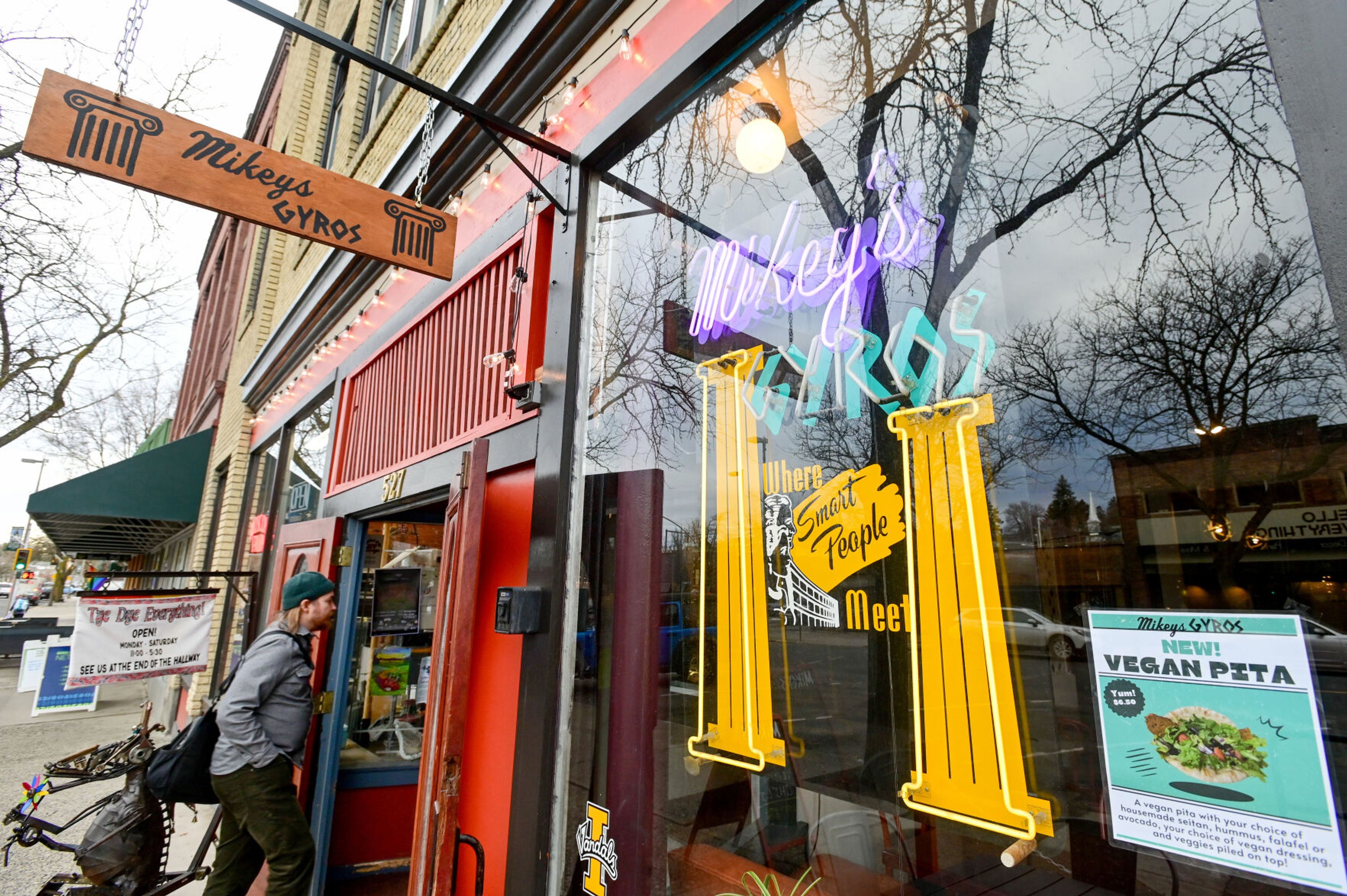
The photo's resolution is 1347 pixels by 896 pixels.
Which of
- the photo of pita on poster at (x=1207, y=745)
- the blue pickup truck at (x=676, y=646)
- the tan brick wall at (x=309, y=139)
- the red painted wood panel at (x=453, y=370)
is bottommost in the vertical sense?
the photo of pita on poster at (x=1207, y=745)

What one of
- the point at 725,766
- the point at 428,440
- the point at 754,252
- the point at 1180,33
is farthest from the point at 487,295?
the point at 1180,33

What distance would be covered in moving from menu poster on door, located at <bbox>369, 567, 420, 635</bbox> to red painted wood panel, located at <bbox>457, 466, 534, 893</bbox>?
6.55ft

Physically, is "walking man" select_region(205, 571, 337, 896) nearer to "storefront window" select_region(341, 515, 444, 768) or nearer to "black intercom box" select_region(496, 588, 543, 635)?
"storefront window" select_region(341, 515, 444, 768)

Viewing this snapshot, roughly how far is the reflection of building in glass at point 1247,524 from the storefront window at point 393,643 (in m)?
4.47

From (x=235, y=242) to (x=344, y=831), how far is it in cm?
1401

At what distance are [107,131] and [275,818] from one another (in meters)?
3.14

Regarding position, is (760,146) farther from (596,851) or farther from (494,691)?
(596,851)

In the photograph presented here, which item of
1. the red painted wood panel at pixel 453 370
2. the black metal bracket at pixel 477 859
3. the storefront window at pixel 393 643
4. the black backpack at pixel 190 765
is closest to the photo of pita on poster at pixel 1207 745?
the black metal bracket at pixel 477 859

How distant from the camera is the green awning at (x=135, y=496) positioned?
9.18 meters

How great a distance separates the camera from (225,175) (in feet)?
8.64

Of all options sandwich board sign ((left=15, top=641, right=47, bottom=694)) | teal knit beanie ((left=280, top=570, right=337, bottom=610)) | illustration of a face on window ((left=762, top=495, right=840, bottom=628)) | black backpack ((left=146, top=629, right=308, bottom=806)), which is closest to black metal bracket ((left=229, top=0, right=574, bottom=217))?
illustration of a face on window ((left=762, top=495, right=840, bottom=628))

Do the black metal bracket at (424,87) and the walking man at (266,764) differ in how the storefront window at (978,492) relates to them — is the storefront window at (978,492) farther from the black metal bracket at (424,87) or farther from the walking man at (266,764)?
the walking man at (266,764)

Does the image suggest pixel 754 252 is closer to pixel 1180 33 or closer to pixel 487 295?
pixel 1180 33

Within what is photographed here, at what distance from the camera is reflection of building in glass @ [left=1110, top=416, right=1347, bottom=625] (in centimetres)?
124
